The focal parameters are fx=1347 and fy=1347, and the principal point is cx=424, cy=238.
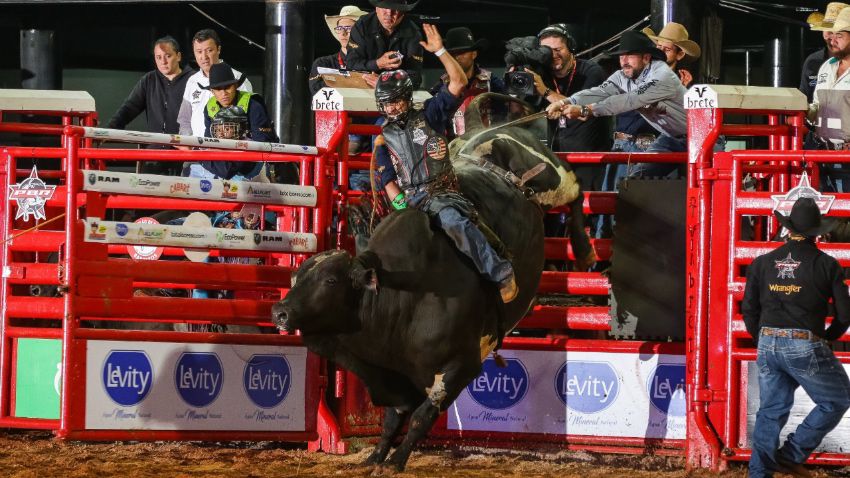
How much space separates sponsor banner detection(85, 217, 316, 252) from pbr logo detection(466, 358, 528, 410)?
4.81 feet

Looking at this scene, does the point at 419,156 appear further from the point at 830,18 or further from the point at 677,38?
the point at 830,18

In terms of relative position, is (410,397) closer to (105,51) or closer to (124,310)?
(124,310)

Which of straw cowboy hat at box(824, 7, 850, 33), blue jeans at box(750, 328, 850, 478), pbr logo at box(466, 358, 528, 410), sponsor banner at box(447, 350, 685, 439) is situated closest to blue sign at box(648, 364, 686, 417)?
sponsor banner at box(447, 350, 685, 439)

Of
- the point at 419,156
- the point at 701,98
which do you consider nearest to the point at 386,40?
the point at 419,156

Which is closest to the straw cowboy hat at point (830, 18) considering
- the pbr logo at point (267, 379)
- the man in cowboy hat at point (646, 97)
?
the man in cowboy hat at point (646, 97)

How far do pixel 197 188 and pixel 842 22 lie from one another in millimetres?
4559

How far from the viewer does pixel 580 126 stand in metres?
10.1

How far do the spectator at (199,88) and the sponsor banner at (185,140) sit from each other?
2.81 meters

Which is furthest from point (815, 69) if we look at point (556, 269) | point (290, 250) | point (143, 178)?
point (143, 178)

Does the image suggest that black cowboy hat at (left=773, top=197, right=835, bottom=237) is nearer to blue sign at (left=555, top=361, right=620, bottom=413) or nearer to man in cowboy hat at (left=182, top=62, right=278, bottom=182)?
blue sign at (left=555, top=361, right=620, bottom=413)

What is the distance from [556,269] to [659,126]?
1.27 meters

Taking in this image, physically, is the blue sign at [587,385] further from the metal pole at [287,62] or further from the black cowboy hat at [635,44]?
the metal pole at [287,62]

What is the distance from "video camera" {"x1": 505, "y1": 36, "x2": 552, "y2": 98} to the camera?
9.70m

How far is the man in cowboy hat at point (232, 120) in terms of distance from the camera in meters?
10.1
